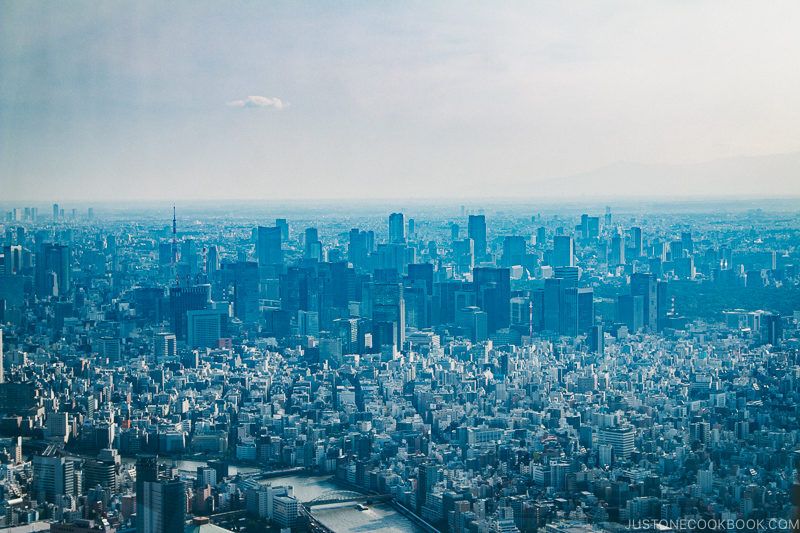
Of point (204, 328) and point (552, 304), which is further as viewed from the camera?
point (552, 304)

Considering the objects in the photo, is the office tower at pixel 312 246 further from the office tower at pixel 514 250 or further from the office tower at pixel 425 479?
the office tower at pixel 425 479

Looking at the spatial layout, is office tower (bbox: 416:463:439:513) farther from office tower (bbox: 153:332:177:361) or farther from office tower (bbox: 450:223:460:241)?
office tower (bbox: 450:223:460:241)

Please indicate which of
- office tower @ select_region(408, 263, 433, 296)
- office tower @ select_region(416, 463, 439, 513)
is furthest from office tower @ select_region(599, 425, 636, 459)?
office tower @ select_region(408, 263, 433, 296)

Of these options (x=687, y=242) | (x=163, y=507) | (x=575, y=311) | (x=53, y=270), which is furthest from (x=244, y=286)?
(x=163, y=507)

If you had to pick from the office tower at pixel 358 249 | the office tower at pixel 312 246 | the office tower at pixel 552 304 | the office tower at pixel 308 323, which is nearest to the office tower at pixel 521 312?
the office tower at pixel 552 304

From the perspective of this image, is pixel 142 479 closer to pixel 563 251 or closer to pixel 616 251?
pixel 616 251
